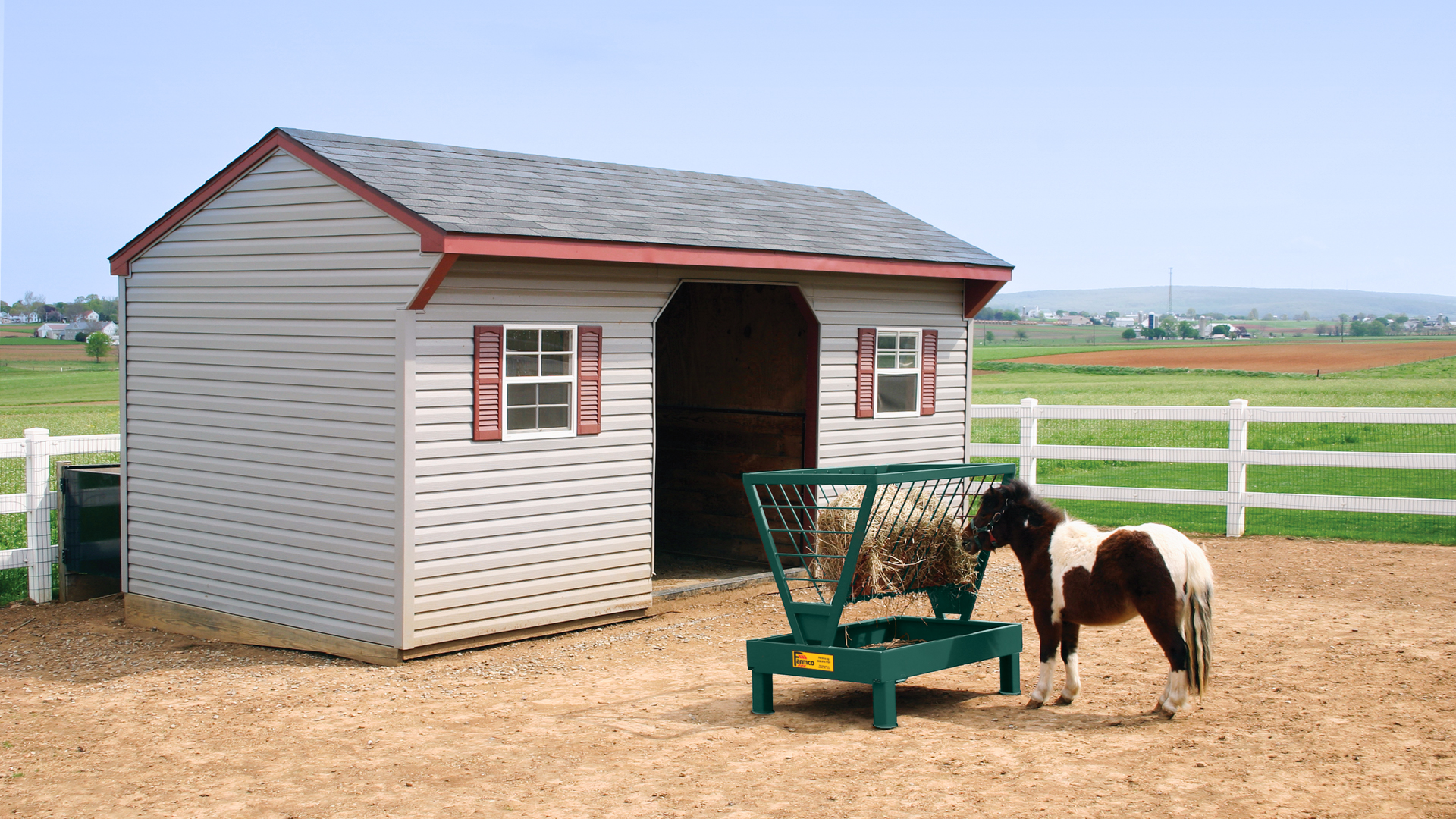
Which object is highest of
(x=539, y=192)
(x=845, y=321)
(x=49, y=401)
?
(x=539, y=192)

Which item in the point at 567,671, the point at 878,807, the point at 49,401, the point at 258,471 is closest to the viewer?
the point at 878,807

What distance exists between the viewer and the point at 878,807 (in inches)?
209

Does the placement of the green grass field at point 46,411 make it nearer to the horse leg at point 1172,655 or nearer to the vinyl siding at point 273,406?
the vinyl siding at point 273,406

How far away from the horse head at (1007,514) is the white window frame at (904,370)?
457cm

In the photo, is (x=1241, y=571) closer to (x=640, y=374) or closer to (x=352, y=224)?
(x=640, y=374)

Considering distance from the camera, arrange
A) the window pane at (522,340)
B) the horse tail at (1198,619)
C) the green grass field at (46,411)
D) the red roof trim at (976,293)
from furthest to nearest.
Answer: the green grass field at (46,411), the red roof trim at (976,293), the window pane at (522,340), the horse tail at (1198,619)

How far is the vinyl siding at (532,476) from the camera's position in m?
8.54

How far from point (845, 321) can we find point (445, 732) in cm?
586

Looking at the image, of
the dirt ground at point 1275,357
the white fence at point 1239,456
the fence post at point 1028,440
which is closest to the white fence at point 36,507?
the white fence at point 1239,456

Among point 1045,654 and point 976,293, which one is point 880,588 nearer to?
point 1045,654

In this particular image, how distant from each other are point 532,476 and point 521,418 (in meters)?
0.43

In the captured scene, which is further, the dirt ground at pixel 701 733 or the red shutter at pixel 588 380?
the red shutter at pixel 588 380

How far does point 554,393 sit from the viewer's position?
365 inches

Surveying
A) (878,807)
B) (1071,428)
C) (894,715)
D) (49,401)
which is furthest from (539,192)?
(49,401)
